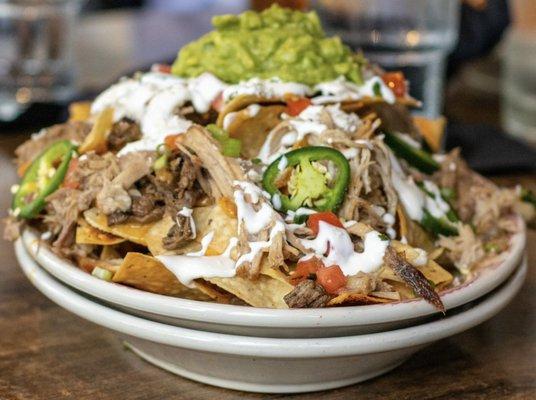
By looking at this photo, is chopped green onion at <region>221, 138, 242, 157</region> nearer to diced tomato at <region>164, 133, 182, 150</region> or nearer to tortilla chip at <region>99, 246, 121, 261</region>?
diced tomato at <region>164, 133, 182, 150</region>

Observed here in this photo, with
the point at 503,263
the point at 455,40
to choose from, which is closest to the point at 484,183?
the point at 503,263

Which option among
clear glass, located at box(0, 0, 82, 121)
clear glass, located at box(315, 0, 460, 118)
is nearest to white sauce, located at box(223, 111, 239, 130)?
clear glass, located at box(315, 0, 460, 118)

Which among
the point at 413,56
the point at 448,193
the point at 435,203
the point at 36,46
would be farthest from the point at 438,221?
the point at 36,46

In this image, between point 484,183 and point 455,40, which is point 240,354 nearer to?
point 484,183

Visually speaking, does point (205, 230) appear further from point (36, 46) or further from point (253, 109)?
point (36, 46)

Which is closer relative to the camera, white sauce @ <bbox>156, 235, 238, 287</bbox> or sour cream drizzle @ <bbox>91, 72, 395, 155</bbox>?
white sauce @ <bbox>156, 235, 238, 287</bbox>

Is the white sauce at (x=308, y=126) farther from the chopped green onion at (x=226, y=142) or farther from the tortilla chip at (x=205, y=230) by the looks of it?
the tortilla chip at (x=205, y=230)
